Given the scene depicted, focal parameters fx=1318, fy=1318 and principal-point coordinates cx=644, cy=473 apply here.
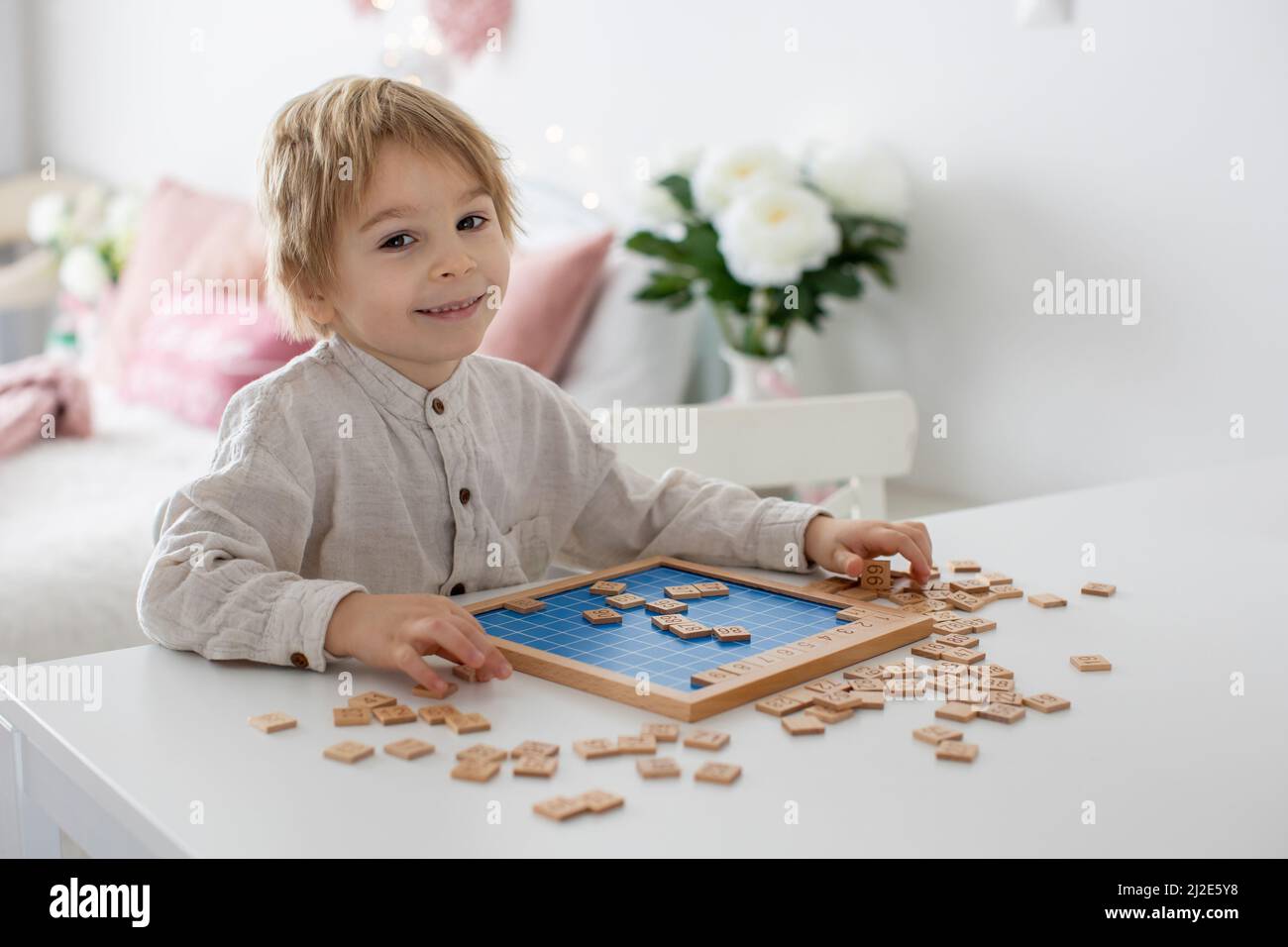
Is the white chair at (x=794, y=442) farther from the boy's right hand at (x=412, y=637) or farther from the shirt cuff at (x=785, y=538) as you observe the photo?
the boy's right hand at (x=412, y=637)

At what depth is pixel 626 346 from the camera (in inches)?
90.6

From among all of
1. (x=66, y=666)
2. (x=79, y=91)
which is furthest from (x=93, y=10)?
(x=66, y=666)

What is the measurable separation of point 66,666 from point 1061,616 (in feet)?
2.29

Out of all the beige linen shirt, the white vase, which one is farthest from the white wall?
the beige linen shirt

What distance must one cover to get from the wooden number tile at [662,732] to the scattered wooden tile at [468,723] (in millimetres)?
91

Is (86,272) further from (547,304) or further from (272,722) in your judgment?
(272,722)

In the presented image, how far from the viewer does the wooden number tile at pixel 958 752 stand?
0.71 m

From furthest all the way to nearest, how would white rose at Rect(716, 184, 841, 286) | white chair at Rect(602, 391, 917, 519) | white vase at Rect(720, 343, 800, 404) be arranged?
1. white vase at Rect(720, 343, 800, 404)
2. white rose at Rect(716, 184, 841, 286)
3. white chair at Rect(602, 391, 917, 519)

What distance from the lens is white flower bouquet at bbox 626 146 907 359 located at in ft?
6.48

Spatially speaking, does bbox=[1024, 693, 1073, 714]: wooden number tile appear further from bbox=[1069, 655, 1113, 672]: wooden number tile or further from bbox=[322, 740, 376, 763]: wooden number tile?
bbox=[322, 740, 376, 763]: wooden number tile

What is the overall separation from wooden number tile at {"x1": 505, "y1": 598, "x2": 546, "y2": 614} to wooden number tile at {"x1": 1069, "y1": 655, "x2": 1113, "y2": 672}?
38 cm

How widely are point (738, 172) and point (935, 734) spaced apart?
145 cm

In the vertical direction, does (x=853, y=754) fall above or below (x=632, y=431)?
below
